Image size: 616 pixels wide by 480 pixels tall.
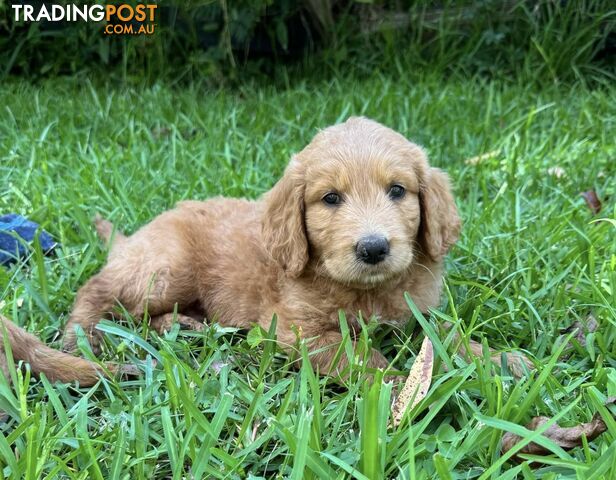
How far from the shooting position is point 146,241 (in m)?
3.39

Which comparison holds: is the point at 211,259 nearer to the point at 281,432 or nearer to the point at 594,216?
the point at 281,432

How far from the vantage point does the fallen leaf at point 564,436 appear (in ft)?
6.98

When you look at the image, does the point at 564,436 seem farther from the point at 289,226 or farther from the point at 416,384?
the point at 289,226

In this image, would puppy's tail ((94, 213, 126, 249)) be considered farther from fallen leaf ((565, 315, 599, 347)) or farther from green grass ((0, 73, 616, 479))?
fallen leaf ((565, 315, 599, 347))

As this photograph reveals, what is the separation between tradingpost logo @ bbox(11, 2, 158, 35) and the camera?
759 cm

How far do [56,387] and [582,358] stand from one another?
75.1 inches

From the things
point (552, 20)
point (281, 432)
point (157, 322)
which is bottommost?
point (157, 322)

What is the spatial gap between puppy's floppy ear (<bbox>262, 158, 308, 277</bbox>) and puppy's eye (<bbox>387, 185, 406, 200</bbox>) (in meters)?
0.36

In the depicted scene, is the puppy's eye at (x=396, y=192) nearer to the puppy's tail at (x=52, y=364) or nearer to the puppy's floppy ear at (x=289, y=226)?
the puppy's floppy ear at (x=289, y=226)

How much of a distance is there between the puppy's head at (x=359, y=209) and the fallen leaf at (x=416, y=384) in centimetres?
39

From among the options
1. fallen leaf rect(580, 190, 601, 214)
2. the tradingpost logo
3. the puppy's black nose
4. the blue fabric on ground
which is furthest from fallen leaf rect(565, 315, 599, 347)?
the tradingpost logo

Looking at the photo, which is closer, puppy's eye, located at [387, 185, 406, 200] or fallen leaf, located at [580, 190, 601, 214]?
puppy's eye, located at [387, 185, 406, 200]

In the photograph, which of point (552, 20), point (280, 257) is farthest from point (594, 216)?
point (552, 20)

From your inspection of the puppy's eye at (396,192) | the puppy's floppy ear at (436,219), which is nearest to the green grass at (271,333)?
the puppy's floppy ear at (436,219)
